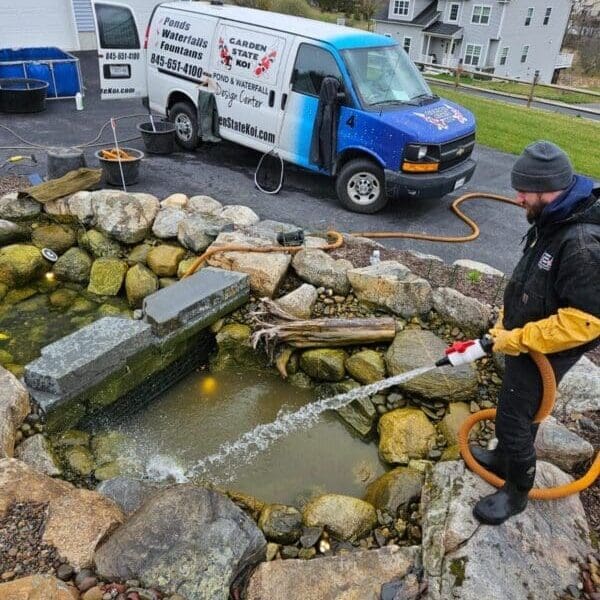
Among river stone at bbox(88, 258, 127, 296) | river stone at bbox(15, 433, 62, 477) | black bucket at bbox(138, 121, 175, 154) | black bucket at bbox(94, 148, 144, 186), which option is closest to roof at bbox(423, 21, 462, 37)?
black bucket at bbox(138, 121, 175, 154)

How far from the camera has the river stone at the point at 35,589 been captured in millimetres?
2516

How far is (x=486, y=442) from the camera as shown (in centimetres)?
421

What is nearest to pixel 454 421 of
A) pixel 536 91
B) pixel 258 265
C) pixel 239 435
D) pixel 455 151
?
pixel 239 435

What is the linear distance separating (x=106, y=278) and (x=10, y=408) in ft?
8.53

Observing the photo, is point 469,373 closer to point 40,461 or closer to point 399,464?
point 399,464

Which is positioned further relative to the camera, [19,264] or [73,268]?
[73,268]

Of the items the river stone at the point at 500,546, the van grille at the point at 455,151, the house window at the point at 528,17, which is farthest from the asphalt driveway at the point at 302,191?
the house window at the point at 528,17

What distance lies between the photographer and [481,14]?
36.9 meters

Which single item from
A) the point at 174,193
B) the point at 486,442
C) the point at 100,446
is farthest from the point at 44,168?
the point at 486,442

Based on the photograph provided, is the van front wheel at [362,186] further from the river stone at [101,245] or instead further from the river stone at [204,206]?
the river stone at [101,245]

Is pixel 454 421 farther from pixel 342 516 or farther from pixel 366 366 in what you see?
pixel 342 516

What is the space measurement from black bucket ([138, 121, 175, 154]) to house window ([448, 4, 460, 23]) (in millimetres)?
36494

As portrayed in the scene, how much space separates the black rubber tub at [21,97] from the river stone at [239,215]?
6.52 metres

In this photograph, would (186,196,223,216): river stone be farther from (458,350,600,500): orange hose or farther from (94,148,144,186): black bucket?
(458,350,600,500): orange hose
